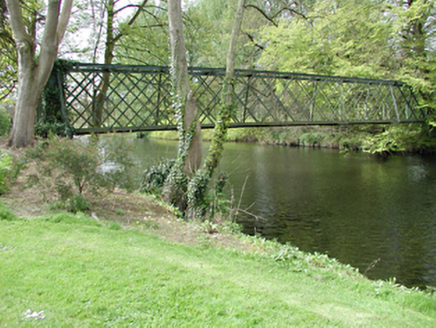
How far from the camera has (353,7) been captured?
27422 mm

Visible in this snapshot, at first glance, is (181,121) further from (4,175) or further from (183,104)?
(4,175)

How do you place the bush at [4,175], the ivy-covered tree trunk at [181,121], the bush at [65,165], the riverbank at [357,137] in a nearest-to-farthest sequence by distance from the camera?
the bush at [65,165] < the bush at [4,175] < the ivy-covered tree trunk at [181,121] < the riverbank at [357,137]

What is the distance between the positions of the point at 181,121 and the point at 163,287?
28.4ft

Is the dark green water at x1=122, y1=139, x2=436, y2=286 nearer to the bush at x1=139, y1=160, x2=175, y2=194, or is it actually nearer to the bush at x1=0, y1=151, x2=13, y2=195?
the bush at x1=139, y1=160, x2=175, y2=194

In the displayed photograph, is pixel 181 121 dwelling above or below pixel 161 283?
above

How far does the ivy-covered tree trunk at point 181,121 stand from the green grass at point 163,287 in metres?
5.59

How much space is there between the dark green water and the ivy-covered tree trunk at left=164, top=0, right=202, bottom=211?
92 centimetres

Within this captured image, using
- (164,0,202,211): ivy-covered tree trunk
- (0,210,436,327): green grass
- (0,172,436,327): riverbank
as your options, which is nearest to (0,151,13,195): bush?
(0,172,436,327): riverbank

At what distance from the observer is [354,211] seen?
1441 cm

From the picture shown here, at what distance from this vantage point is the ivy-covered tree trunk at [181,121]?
1198cm

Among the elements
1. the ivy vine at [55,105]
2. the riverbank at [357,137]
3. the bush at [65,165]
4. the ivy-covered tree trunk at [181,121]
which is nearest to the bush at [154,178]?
the ivy-covered tree trunk at [181,121]

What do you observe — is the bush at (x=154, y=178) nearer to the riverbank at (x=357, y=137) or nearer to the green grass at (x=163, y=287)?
the green grass at (x=163, y=287)

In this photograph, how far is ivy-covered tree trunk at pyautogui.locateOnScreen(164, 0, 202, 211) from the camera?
1198 cm

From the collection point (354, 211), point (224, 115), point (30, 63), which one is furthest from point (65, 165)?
point (354, 211)
